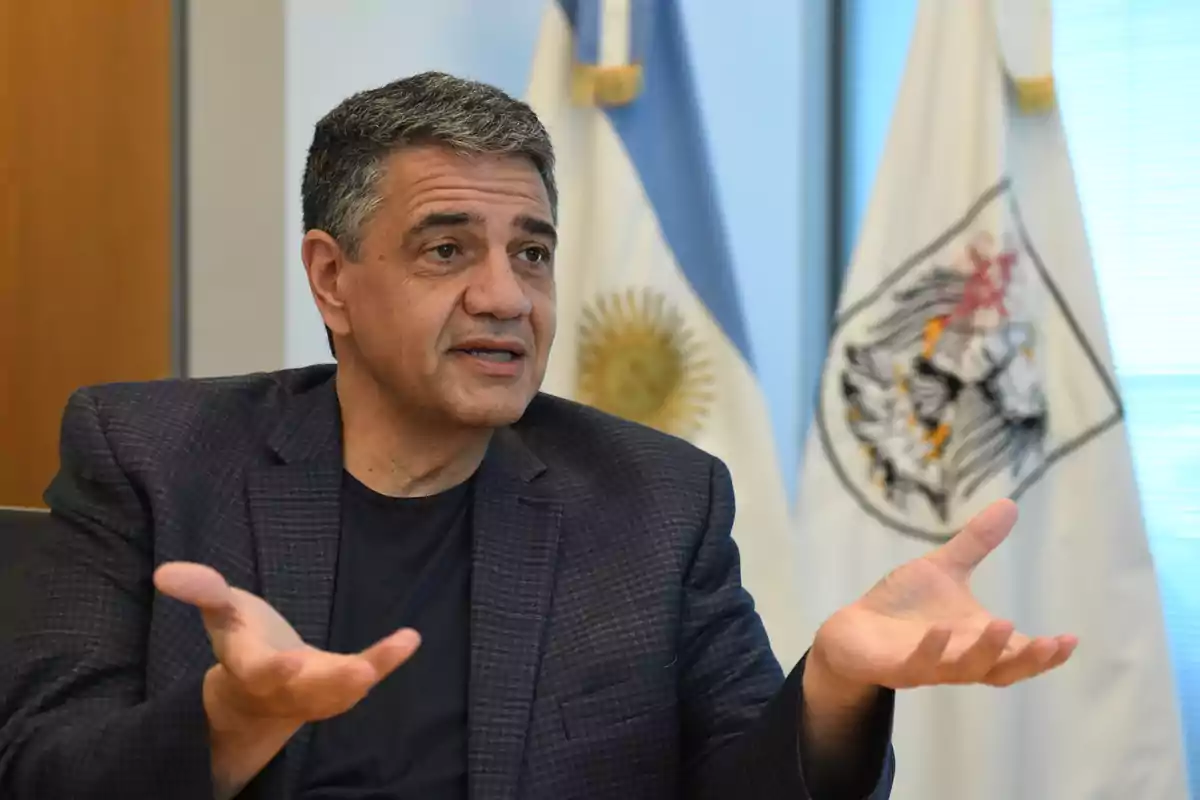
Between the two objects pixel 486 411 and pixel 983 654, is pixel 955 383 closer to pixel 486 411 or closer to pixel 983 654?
pixel 486 411

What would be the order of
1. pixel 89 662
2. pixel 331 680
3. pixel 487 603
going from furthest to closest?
1. pixel 487 603
2. pixel 89 662
3. pixel 331 680

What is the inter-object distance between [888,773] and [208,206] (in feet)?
5.48

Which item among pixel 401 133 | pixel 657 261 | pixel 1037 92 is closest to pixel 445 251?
pixel 401 133

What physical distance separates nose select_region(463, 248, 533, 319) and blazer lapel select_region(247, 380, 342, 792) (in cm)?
24

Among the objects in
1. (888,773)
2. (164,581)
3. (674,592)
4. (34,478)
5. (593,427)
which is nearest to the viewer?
(164,581)

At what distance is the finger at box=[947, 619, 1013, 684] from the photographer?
0.85 meters

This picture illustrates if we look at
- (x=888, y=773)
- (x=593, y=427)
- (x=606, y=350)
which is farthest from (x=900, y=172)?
(x=888, y=773)

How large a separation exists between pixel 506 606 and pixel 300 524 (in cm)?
25

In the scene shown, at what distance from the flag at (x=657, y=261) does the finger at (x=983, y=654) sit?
106 centimetres

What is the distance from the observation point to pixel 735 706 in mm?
1216

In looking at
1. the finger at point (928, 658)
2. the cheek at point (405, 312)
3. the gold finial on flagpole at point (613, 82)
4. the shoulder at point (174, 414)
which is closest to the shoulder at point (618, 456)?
the cheek at point (405, 312)

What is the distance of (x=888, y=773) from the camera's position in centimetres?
107

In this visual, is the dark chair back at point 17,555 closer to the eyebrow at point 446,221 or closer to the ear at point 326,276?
the ear at point 326,276

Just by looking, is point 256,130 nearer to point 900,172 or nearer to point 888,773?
point 900,172
